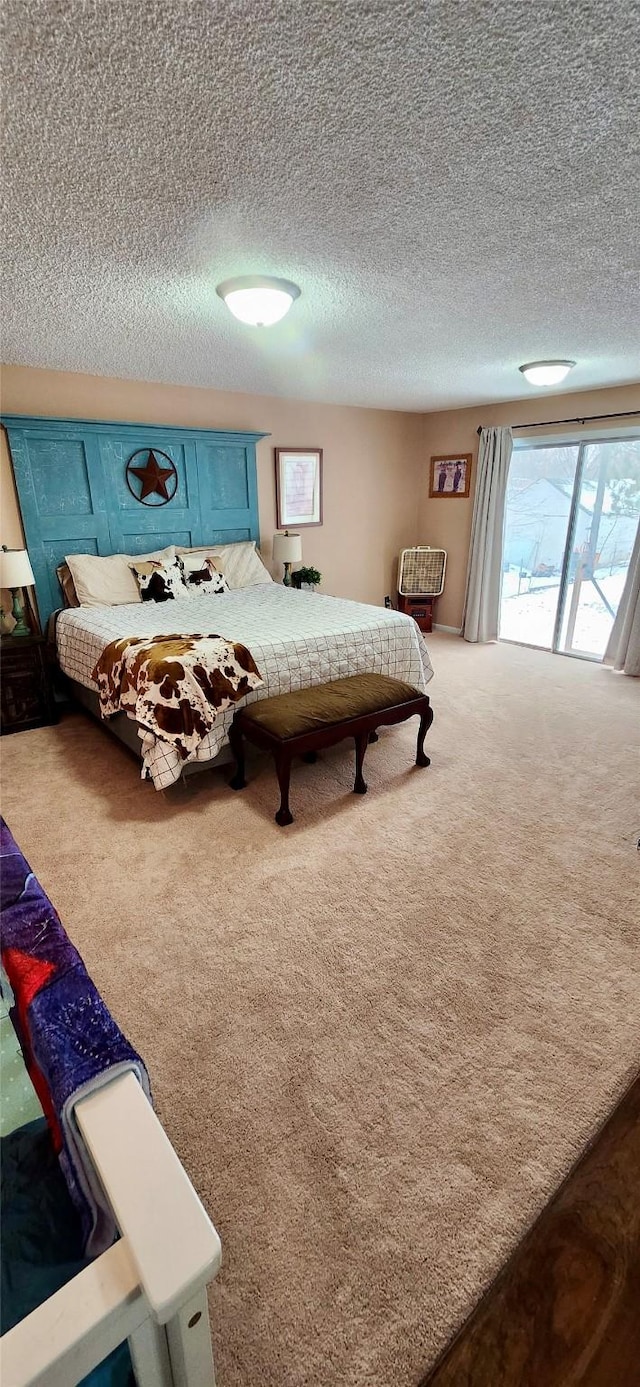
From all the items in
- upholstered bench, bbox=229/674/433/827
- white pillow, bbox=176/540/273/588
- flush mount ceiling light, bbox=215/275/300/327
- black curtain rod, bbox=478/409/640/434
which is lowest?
upholstered bench, bbox=229/674/433/827

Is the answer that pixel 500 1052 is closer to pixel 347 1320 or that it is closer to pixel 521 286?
pixel 347 1320

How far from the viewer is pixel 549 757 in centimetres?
326

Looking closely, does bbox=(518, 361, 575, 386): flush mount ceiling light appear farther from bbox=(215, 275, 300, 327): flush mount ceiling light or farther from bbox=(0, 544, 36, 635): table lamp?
bbox=(0, 544, 36, 635): table lamp

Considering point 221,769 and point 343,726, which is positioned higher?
point 343,726

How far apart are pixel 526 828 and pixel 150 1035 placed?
1.74m

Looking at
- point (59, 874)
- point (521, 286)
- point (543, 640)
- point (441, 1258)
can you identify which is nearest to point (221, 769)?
point (59, 874)

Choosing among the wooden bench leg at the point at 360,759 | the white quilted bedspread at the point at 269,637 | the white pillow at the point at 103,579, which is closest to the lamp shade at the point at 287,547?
the white quilted bedspread at the point at 269,637

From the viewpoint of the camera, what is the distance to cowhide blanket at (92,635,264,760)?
2.64m

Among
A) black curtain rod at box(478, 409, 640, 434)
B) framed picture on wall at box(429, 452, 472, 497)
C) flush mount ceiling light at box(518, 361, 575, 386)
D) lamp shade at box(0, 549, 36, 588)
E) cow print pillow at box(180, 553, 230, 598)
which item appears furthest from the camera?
framed picture on wall at box(429, 452, 472, 497)

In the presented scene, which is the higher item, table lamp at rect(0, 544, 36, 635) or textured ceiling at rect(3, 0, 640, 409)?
textured ceiling at rect(3, 0, 640, 409)

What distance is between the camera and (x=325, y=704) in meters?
2.75

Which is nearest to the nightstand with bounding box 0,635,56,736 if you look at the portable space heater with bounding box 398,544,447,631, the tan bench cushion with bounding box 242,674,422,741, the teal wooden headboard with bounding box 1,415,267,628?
the teal wooden headboard with bounding box 1,415,267,628

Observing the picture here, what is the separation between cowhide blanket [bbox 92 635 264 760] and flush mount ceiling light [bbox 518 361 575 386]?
8.59 ft

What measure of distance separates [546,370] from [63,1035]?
4.13 metres
